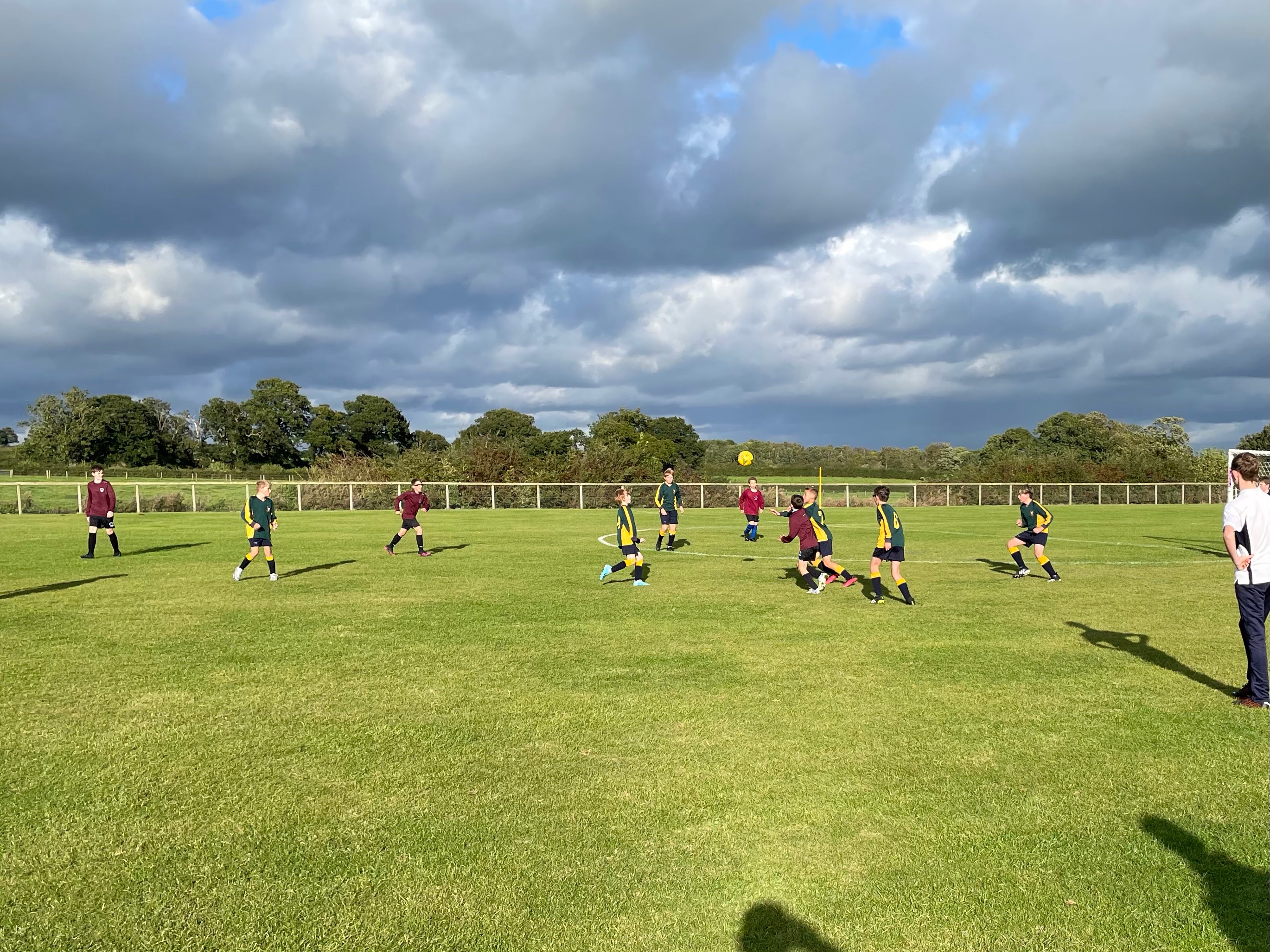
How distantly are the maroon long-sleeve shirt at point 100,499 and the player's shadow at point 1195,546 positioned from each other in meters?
26.2

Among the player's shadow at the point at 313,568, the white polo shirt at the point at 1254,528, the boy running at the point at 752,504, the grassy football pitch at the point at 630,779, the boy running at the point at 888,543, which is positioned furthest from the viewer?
the boy running at the point at 752,504

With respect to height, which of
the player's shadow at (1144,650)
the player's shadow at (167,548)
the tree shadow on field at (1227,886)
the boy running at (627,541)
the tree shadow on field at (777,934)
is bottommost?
the player's shadow at (1144,650)

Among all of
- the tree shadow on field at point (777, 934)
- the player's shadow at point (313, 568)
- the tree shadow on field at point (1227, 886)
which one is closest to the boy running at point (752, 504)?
the player's shadow at point (313, 568)

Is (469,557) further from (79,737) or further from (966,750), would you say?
(966,750)

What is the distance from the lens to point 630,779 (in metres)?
5.56

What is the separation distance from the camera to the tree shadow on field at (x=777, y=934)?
3648mm

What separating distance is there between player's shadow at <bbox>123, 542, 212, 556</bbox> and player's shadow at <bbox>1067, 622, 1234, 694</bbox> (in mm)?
20901

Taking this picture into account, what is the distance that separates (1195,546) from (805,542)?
1611cm

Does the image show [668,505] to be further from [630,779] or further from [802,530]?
[630,779]

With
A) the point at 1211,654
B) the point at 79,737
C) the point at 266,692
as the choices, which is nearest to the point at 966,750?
the point at 1211,654

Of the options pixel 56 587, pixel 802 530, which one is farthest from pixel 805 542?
pixel 56 587

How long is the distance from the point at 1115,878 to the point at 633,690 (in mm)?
4320

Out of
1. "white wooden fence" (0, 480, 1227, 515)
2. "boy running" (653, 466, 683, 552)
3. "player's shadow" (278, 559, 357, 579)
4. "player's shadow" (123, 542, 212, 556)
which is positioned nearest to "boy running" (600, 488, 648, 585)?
"boy running" (653, 466, 683, 552)

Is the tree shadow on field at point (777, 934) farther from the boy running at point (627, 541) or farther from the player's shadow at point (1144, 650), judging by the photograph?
the boy running at point (627, 541)
